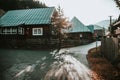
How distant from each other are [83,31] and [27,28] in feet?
93.0

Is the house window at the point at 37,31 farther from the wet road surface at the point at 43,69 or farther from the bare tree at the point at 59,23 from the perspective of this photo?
the wet road surface at the point at 43,69

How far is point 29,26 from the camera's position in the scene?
135ft

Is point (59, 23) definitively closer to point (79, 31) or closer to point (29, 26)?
point (29, 26)

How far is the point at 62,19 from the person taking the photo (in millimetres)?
42344

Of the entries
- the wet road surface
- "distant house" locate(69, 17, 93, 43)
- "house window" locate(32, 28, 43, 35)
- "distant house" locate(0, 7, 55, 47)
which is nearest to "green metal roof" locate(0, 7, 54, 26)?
"distant house" locate(0, 7, 55, 47)

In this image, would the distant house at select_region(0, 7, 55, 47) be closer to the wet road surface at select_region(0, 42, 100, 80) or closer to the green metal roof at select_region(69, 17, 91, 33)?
the wet road surface at select_region(0, 42, 100, 80)

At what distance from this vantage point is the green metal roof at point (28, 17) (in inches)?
1603

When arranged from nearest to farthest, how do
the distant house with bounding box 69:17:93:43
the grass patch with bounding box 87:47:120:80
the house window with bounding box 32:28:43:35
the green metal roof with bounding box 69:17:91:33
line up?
the grass patch with bounding box 87:47:120:80 < the house window with bounding box 32:28:43:35 < the distant house with bounding box 69:17:93:43 < the green metal roof with bounding box 69:17:91:33


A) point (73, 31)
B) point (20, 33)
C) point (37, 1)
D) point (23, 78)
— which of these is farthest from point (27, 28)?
point (37, 1)

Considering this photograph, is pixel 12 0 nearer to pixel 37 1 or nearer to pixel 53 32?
pixel 37 1

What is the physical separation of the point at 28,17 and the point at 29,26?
8.61 feet

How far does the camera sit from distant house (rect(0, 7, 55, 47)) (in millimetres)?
39812

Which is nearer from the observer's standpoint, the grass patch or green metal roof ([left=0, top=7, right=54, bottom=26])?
the grass patch

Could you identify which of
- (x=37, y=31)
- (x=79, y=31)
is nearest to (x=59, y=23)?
(x=37, y=31)
